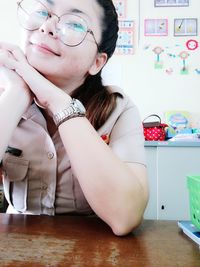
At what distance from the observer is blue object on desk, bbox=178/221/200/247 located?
1.90 feet

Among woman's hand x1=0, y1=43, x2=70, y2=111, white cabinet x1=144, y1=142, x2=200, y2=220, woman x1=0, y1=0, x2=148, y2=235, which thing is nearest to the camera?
woman x1=0, y1=0, x2=148, y2=235

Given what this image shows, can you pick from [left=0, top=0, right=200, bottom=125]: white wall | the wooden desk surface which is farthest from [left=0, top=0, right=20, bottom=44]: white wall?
the wooden desk surface

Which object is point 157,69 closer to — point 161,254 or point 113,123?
point 113,123

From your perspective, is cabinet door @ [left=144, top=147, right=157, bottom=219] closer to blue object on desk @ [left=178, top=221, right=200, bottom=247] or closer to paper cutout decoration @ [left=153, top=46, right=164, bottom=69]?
paper cutout decoration @ [left=153, top=46, right=164, bottom=69]

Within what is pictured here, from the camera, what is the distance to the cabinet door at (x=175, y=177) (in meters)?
1.84

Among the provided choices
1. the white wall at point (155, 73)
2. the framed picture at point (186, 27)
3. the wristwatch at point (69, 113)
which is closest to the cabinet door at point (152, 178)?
the white wall at point (155, 73)

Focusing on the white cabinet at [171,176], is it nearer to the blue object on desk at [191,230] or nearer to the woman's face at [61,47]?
the woman's face at [61,47]

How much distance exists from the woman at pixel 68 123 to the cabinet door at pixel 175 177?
39.1 inches

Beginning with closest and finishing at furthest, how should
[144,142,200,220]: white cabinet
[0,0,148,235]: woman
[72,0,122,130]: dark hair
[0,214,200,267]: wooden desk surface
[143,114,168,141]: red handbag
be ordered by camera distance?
[0,214,200,267]: wooden desk surface
[0,0,148,235]: woman
[72,0,122,130]: dark hair
[144,142,200,220]: white cabinet
[143,114,168,141]: red handbag

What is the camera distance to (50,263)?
45 cm

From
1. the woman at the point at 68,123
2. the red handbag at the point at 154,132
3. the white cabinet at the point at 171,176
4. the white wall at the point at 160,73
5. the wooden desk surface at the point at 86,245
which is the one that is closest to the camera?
the wooden desk surface at the point at 86,245

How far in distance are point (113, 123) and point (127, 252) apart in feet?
1.45

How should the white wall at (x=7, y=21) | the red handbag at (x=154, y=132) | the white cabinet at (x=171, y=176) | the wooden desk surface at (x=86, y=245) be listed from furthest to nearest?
the white wall at (x=7, y=21) → the red handbag at (x=154, y=132) → the white cabinet at (x=171, y=176) → the wooden desk surface at (x=86, y=245)

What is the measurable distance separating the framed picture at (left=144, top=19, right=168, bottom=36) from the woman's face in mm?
1678
